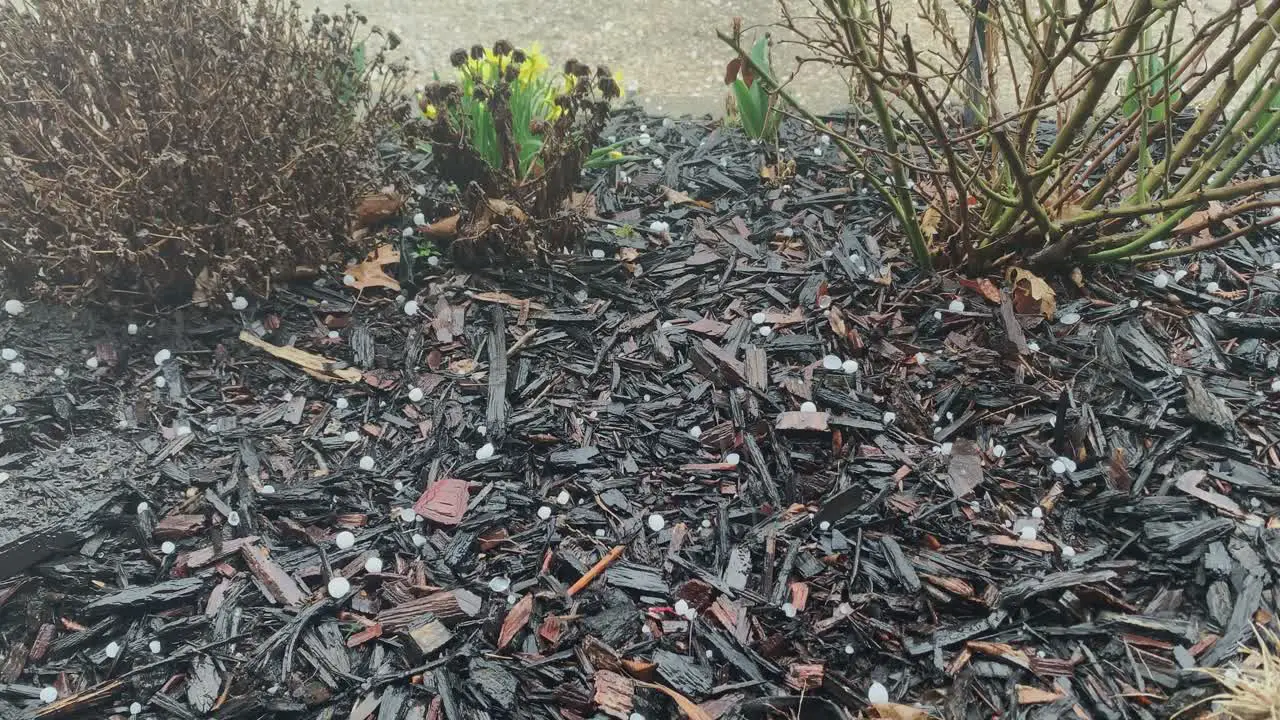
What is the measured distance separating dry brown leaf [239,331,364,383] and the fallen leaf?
1114 mm

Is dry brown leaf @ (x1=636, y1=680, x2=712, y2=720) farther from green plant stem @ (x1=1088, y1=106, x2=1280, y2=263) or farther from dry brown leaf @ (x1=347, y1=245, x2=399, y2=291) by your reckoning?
green plant stem @ (x1=1088, y1=106, x2=1280, y2=263)

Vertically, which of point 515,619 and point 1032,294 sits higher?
point 1032,294

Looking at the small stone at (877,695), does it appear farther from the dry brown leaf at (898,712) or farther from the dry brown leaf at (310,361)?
the dry brown leaf at (310,361)

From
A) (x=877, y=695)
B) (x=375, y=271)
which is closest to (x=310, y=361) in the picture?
(x=375, y=271)

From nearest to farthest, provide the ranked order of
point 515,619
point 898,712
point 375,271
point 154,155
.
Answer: point 898,712
point 515,619
point 154,155
point 375,271

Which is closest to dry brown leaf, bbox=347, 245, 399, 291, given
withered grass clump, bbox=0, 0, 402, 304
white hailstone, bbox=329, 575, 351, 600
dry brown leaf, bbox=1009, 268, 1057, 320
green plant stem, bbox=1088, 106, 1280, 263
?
withered grass clump, bbox=0, 0, 402, 304

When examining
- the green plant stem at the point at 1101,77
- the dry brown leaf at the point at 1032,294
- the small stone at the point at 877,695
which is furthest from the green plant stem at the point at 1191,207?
the small stone at the point at 877,695

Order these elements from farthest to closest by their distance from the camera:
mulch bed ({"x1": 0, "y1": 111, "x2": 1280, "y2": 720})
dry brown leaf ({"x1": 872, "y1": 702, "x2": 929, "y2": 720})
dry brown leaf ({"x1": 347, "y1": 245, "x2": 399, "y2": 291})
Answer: dry brown leaf ({"x1": 347, "y1": 245, "x2": 399, "y2": 291}), mulch bed ({"x1": 0, "y1": 111, "x2": 1280, "y2": 720}), dry brown leaf ({"x1": 872, "y1": 702, "x2": 929, "y2": 720})

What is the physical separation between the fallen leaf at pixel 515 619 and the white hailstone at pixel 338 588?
1.53 ft

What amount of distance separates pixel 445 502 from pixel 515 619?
0.47 metres

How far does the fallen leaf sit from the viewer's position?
2.14 metres

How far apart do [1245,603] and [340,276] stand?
316cm

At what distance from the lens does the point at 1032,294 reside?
287 cm

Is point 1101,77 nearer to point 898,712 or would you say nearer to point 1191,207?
point 1191,207
